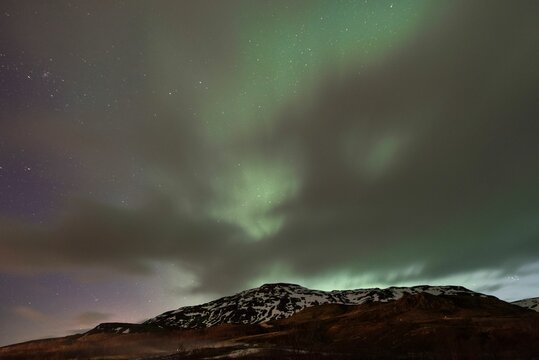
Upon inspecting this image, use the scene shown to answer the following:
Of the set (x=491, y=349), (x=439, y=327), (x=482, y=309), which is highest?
(x=482, y=309)

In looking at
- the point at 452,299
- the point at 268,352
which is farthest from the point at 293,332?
the point at 452,299

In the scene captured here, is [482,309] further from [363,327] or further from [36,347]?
[36,347]

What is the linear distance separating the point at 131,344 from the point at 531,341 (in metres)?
152

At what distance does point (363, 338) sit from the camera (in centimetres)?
11812

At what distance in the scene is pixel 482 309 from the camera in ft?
573

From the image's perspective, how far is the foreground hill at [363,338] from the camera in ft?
272

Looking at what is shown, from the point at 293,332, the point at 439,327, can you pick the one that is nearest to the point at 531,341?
the point at 439,327

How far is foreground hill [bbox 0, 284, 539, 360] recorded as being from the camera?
83.0 meters

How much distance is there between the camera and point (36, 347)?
189250mm

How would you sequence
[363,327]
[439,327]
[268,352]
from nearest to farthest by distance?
[268,352]
[439,327]
[363,327]

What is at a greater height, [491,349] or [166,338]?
[166,338]

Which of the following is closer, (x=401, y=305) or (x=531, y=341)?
(x=531, y=341)

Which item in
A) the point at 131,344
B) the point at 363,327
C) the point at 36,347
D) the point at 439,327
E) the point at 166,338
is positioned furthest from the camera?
the point at 36,347

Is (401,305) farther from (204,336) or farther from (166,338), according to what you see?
(166,338)
